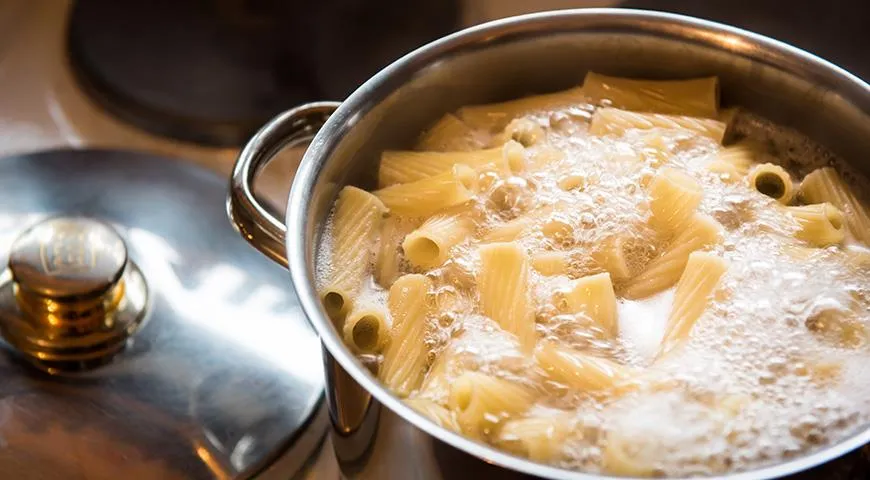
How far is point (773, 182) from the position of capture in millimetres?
684

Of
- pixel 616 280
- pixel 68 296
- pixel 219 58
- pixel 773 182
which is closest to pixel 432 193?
pixel 616 280

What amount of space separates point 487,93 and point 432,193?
5.0 inches

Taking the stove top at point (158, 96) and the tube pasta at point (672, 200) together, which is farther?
the stove top at point (158, 96)

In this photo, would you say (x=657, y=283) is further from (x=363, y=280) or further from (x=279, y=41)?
(x=279, y=41)

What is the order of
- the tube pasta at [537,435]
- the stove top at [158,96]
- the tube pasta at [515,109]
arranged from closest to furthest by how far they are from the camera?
the tube pasta at [537,435], the tube pasta at [515,109], the stove top at [158,96]

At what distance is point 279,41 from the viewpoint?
1134 mm

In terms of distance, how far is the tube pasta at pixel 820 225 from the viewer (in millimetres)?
640

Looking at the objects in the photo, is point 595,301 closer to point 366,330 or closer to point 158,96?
point 366,330

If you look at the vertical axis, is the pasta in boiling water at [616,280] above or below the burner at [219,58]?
above

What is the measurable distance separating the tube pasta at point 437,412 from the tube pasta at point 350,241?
102 mm

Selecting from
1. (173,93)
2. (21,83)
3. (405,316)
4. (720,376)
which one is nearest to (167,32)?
(173,93)

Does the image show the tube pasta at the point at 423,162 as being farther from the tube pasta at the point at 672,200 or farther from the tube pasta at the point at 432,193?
the tube pasta at the point at 672,200

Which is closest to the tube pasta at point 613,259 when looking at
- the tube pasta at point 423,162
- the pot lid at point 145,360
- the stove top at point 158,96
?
the tube pasta at point 423,162

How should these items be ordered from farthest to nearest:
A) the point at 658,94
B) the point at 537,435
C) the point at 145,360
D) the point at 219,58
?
the point at 219,58 → the point at 145,360 → the point at 658,94 → the point at 537,435
